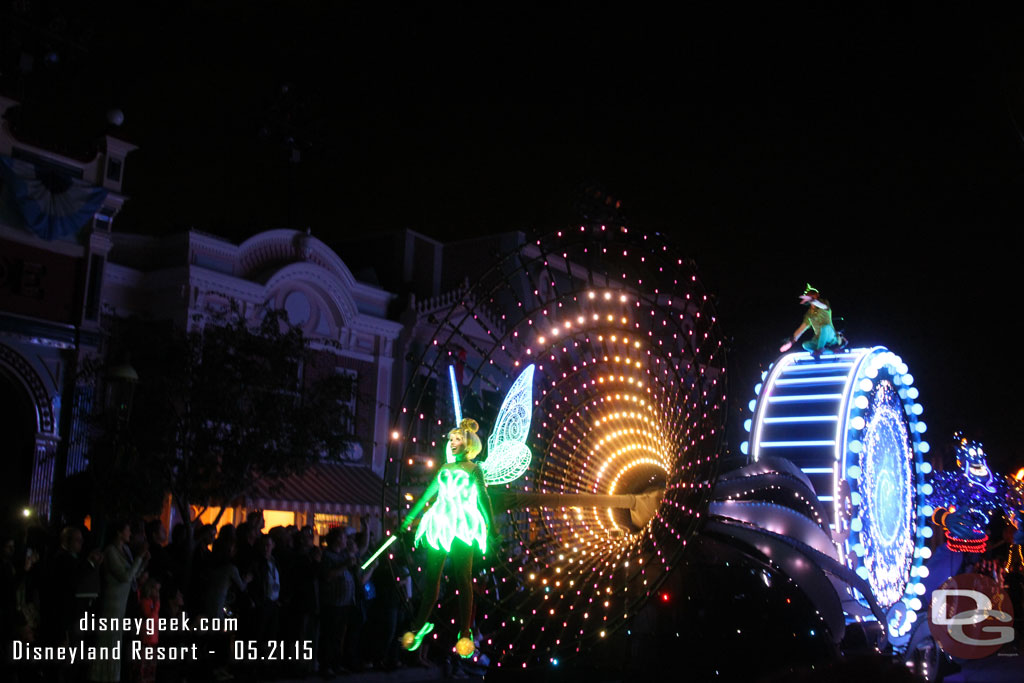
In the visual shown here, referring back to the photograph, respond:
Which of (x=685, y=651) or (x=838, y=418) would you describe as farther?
(x=838, y=418)

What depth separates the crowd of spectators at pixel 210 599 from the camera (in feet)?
32.5

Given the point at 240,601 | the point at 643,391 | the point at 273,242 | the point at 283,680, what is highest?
the point at 273,242

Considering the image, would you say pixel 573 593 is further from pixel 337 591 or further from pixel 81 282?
pixel 81 282

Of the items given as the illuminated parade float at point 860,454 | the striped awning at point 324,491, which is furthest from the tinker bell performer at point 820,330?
the striped awning at point 324,491

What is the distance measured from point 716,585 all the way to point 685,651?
0.56 metres

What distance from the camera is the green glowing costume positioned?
6.03m

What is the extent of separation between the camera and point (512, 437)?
Result: 7035 mm

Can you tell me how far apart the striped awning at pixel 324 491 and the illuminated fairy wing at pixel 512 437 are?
571 inches

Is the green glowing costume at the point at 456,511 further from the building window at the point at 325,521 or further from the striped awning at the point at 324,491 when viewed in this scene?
the building window at the point at 325,521

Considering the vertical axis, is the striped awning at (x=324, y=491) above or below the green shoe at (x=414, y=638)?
above

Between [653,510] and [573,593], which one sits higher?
[653,510]

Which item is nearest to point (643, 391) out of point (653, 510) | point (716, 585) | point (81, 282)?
point (653, 510)

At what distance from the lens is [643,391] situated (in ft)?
27.6

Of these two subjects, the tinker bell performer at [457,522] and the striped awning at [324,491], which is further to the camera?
the striped awning at [324,491]
